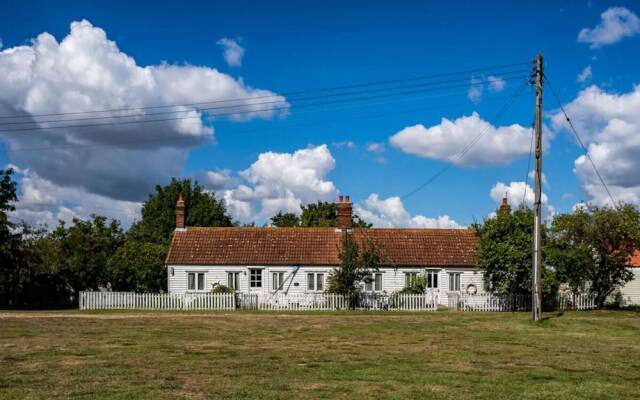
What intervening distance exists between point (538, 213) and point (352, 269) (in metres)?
11.7

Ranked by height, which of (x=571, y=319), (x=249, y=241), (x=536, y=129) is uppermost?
(x=536, y=129)

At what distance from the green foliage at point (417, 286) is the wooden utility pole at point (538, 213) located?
10.4m

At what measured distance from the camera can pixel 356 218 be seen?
7194 centimetres

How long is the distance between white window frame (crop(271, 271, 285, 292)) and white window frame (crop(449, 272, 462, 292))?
1055 centimetres

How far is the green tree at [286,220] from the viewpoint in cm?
7172

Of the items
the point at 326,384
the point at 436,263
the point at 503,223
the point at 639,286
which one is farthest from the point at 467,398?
the point at 639,286

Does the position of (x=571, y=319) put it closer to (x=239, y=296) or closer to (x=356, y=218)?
(x=239, y=296)

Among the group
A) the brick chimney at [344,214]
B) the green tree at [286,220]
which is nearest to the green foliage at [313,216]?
the green tree at [286,220]

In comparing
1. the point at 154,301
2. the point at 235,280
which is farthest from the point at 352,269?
the point at 154,301

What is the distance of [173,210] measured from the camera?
74875 mm

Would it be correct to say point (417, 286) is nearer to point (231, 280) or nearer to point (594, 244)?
point (594, 244)

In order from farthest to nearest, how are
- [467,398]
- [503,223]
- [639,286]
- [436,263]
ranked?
[639,286] → [436,263] → [503,223] → [467,398]

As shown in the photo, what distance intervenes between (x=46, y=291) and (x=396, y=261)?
870 inches

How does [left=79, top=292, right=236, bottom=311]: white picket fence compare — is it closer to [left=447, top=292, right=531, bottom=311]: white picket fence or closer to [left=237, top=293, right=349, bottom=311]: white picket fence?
[left=237, top=293, right=349, bottom=311]: white picket fence
